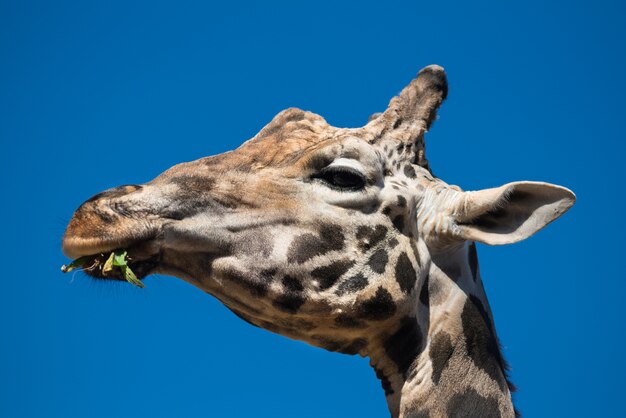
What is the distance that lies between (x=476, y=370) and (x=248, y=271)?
1.89 meters

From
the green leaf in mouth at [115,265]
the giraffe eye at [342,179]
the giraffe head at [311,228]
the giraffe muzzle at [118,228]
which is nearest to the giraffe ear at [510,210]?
the giraffe head at [311,228]

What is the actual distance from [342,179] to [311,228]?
46 cm

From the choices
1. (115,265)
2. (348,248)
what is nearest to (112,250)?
(115,265)

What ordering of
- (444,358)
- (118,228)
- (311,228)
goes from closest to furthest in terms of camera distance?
1. (118,228)
2. (311,228)
3. (444,358)

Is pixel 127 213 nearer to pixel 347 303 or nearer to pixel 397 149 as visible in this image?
pixel 347 303

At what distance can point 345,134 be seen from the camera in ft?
21.4

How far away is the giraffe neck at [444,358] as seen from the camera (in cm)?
605

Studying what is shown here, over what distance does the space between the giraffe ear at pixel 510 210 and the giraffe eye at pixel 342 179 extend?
31.5 inches

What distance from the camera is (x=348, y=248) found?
6.07 meters

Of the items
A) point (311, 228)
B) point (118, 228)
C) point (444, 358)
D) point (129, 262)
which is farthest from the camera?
point (444, 358)

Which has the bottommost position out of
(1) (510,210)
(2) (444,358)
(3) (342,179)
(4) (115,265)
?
(2) (444,358)

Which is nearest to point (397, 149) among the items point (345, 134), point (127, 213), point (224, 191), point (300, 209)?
point (345, 134)

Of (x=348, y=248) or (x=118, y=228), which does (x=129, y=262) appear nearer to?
(x=118, y=228)

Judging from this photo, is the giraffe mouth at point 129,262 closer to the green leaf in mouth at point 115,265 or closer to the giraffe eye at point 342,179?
the green leaf in mouth at point 115,265
